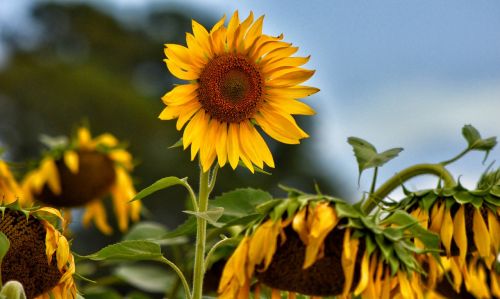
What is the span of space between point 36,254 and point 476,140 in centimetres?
78

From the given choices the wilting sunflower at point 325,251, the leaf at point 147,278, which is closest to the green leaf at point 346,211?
the wilting sunflower at point 325,251

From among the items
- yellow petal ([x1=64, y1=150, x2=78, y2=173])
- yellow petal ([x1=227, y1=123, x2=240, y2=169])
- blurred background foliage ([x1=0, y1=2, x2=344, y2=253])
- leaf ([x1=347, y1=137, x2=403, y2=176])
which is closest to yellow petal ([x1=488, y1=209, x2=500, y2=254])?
leaf ([x1=347, y1=137, x2=403, y2=176])

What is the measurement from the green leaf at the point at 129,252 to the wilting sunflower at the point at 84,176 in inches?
50.5

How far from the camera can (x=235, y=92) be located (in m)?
1.72

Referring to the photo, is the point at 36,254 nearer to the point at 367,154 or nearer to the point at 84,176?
the point at 367,154

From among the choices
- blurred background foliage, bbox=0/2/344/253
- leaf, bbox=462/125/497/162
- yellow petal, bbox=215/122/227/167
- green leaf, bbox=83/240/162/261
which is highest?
leaf, bbox=462/125/497/162

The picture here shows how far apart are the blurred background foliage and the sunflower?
932cm

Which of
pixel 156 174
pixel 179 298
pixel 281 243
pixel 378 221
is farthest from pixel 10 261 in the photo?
pixel 156 174

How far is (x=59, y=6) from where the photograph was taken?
15656mm

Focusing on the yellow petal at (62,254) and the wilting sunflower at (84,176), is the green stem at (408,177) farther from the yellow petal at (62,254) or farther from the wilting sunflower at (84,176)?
the wilting sunflower at (84,176)

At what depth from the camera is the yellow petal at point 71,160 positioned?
281 centimetres

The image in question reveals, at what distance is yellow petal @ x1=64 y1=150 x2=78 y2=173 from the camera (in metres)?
2.81

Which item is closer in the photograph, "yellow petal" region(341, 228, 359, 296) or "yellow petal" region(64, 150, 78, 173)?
"yellow petal" region(341, 228, 359, 296)

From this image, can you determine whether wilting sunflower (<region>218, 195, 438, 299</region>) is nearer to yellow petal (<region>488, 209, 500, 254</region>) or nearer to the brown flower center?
yellow petal (<region>488, 209, 500, 254</region>)
